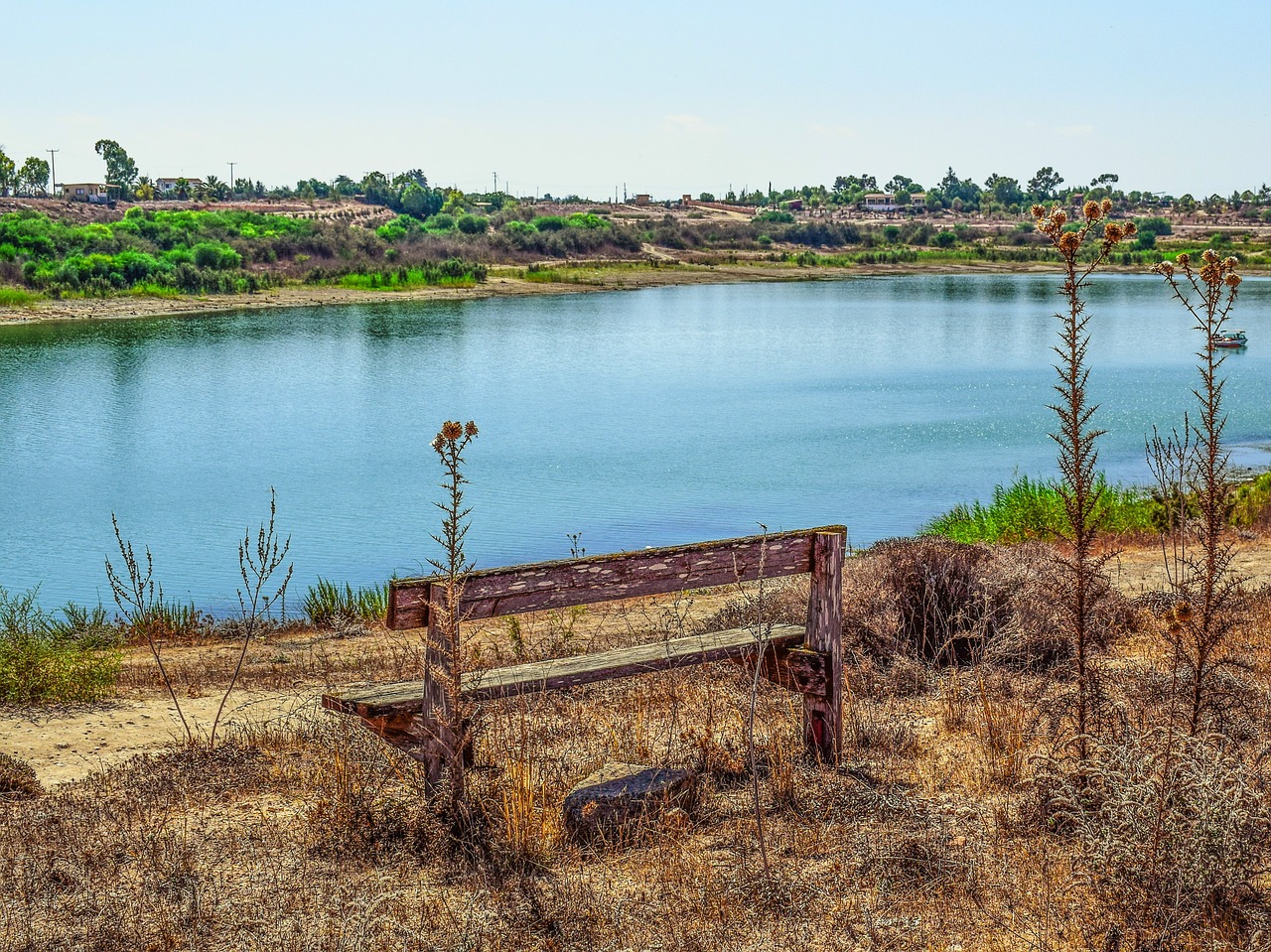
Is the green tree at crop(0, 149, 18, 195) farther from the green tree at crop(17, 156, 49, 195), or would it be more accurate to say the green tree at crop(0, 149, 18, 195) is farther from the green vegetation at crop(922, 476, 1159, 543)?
the green vegetation at crop(922, 476, 1159, 543)

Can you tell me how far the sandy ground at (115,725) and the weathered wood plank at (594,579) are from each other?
209cm

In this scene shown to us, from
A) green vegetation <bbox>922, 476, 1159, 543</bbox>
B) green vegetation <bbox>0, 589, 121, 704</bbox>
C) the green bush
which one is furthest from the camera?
the green bush

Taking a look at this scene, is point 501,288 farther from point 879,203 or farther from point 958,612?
point 879,203

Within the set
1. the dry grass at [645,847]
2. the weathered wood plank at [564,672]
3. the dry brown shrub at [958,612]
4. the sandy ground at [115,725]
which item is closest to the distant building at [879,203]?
the dry brown shrub at [958,612]

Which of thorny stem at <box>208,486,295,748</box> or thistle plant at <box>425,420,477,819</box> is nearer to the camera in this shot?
thistle plant at <box>425,420,477,819</box>

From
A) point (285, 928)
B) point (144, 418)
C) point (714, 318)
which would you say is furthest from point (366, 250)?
point (285, 928)

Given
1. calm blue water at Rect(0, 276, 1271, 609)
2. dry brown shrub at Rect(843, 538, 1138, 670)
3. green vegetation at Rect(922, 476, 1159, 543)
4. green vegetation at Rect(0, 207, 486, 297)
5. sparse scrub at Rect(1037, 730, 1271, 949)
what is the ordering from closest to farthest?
1. sparse scrub at Rect(1037, 730, 1271, 949)
2. dry brown shrub at Rect(843, 538, 1138, 670)
3. green vegetation at Rect(922, 476, 1159, 543)
4. calm blue water at Rect(0, 276, 1271, 609)
5. green vegetation at Rect(0, 207, 486, 297)

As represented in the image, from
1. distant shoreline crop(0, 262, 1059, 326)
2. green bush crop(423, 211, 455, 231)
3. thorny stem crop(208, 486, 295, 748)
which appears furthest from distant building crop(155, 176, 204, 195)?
thorny stem crop(208, 486, 295, 748)

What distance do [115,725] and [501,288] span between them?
216ft

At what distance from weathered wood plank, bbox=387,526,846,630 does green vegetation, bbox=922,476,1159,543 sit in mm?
10350

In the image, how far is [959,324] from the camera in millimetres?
57344

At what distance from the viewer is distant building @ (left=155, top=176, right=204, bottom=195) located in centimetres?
14988

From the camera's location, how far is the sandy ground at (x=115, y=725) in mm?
7062

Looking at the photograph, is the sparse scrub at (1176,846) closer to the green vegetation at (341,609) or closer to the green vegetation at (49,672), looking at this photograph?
the green vegetation at (49,672)
